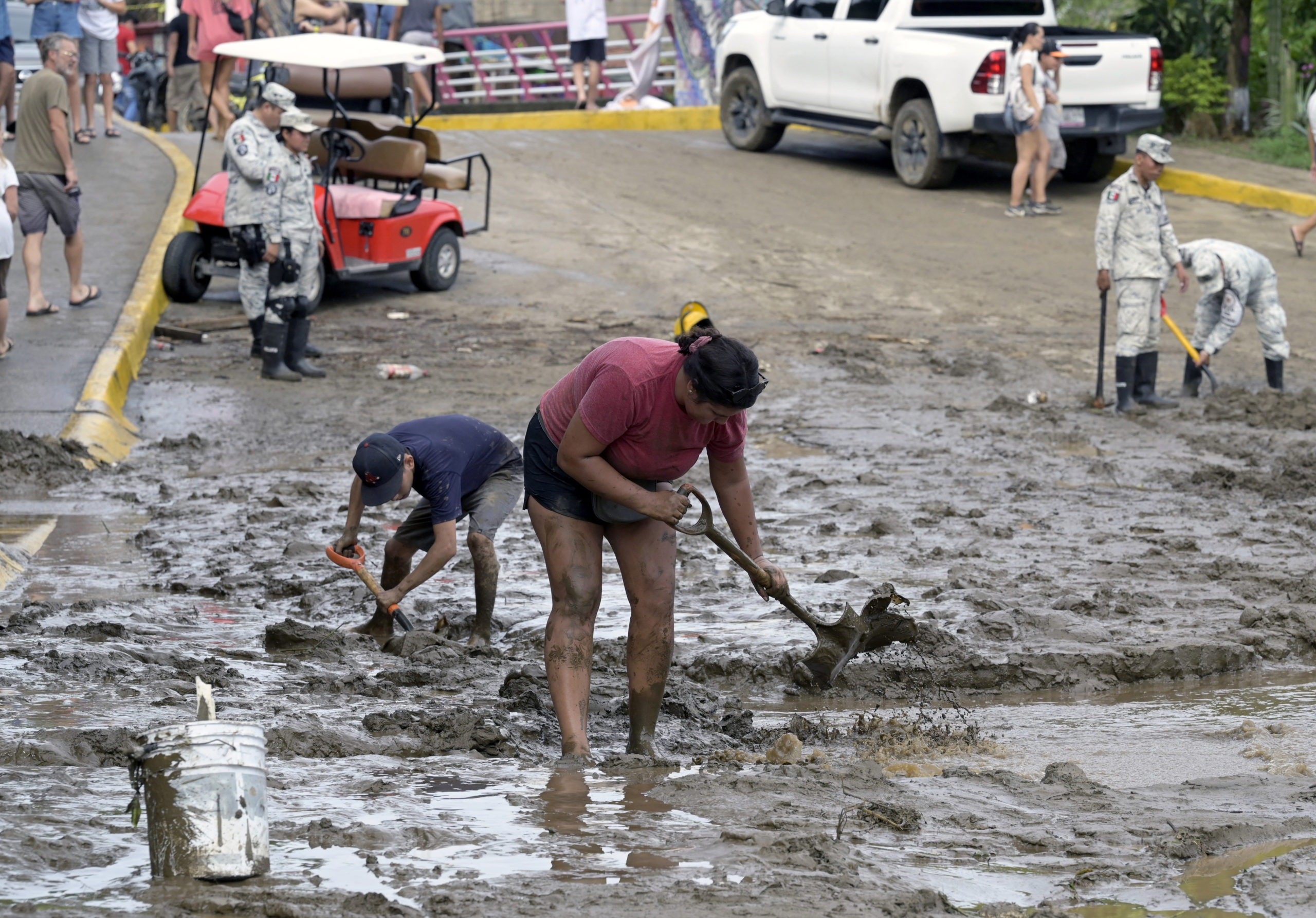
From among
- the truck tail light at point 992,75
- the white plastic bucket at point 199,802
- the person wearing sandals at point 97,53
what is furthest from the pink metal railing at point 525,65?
the white plastic bucket at point 199,802

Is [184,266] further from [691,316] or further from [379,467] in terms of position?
[379,467]

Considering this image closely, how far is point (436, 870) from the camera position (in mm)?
3596

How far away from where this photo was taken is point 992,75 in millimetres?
15383

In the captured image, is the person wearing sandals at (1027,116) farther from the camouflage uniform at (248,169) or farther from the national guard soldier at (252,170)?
the camouflage uniform at (248,169)

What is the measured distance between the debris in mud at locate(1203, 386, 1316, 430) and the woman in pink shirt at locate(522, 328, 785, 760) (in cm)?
610

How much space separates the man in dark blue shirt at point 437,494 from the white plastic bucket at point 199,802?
2299mm

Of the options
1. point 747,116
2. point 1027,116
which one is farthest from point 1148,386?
point 747,116

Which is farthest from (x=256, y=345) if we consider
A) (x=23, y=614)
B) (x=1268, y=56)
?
(x=1268, y=56)

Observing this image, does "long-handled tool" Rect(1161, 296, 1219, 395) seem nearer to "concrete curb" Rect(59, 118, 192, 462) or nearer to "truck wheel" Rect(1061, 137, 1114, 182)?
"concrete curb" Rect(59, 118, 192, 462)

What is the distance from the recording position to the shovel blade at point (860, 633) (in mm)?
5285

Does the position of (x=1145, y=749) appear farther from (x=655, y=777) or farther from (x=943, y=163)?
(x=943, y=163)

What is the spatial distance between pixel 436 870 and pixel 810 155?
16121 millimetres

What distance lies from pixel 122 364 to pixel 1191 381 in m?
7.24

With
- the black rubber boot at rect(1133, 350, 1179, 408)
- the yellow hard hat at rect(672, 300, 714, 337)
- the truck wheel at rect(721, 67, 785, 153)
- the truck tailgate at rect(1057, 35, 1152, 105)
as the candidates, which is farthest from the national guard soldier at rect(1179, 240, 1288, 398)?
the truck wheel at rect(721, 67, 785, 153)
